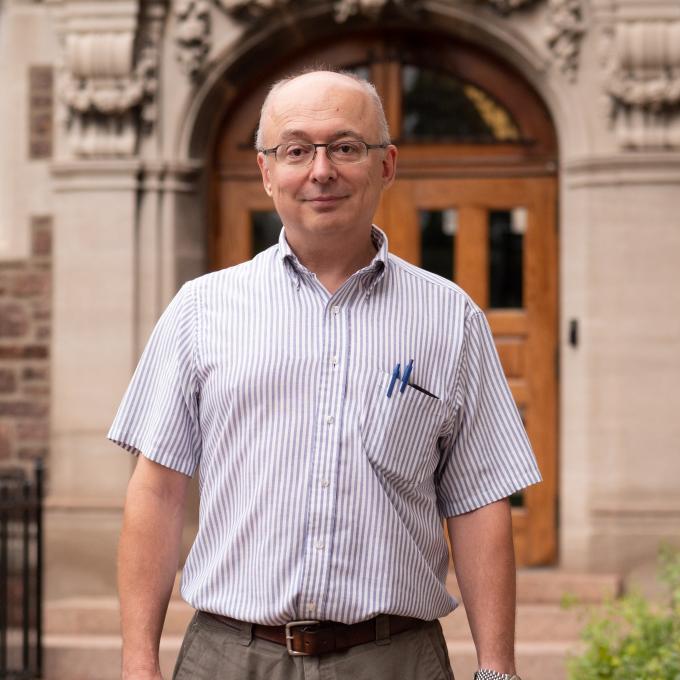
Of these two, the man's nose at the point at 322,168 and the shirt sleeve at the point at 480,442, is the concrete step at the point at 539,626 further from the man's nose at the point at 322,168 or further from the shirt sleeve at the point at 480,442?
the man's nose at the point at 322,168

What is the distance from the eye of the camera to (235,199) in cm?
747

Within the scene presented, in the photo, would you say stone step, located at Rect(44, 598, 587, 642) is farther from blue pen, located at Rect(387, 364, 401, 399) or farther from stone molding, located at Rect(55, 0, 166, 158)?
blue pen, located at Rect(387, 364, 401, 399)

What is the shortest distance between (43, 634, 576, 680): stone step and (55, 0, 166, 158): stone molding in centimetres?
244

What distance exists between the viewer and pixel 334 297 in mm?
2436

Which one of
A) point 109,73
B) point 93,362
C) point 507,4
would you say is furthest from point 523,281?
point 109,73

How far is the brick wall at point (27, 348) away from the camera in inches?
285

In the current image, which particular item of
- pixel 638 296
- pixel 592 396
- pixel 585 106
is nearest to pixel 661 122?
pixel 585 106

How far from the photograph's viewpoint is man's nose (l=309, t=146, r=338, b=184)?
236 cm

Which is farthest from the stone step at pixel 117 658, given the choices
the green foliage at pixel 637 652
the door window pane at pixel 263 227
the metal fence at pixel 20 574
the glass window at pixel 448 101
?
the glass window at pixel 448 101

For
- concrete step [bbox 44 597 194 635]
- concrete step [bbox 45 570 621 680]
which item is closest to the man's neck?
concrete step [bbox 45 570 621 680]

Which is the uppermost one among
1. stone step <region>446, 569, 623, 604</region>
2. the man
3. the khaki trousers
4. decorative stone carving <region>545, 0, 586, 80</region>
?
decorative stone carving <region>545, 0, 586, 80</region>

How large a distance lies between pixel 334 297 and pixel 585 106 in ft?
15.4

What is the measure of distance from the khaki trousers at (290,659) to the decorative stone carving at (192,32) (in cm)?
497

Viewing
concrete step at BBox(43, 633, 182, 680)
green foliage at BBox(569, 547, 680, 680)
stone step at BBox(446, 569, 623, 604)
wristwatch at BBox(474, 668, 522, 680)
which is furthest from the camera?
stone step at BBox(446, 569, 623, 604)
